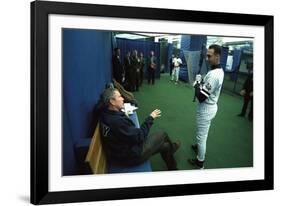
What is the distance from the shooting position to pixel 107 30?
4.98 ft

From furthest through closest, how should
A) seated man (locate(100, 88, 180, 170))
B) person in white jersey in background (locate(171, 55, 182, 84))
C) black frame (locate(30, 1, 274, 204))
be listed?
person in white jersey in background (locate(171, 55, 182, 84)) < seated man (locate(100, 88, 180, 170)) < black frame (locate(30, 1, 274, 204))

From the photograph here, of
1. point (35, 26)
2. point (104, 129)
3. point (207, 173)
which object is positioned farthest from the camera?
point (207, 173)

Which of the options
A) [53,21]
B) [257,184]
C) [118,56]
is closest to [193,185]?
[257,184]

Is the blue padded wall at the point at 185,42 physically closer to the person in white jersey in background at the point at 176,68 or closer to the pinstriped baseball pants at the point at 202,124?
the person in white jersey in background at the point at 176,68

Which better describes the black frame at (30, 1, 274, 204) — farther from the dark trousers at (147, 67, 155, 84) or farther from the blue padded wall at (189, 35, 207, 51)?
the dark trousers at (147, 67, 155, 84)

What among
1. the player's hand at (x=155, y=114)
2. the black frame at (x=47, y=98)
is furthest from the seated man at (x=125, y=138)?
the black frame at (x=47, y=98)

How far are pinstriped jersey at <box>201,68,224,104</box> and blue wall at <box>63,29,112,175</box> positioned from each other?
0.38m

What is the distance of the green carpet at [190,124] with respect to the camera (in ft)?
5.23

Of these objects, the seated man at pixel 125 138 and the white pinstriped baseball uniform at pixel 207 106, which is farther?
the white pinstriped baseball uniform at pixel 207 106

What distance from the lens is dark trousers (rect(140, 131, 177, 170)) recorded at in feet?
5.18

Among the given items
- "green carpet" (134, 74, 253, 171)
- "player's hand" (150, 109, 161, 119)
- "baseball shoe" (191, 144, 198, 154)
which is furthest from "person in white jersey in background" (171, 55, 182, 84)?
"baseball shoe" (191, 144, 198, 154)

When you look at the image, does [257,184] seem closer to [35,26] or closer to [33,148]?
[33,148]

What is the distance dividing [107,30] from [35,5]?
0.24m

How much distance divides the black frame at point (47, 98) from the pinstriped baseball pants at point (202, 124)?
0.39 ft
